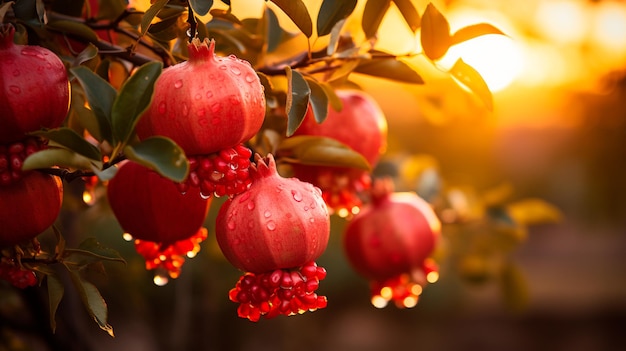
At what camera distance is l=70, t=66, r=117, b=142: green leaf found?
1.37ft

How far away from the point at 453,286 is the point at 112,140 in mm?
2632

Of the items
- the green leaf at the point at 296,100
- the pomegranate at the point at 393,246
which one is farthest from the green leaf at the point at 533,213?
the green leaf at the point at 296,100

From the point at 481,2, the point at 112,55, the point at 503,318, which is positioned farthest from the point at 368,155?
the point at 503,318

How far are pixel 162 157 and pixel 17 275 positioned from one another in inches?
7.5

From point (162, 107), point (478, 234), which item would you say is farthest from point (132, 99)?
point (478, 234)

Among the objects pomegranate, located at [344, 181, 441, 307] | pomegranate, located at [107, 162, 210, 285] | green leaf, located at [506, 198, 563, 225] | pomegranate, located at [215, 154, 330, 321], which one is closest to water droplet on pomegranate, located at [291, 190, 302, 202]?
pomegranate, located at [215, 154, 330, 321]

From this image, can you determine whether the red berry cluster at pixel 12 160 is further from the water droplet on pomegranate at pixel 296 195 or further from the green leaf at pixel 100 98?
the water droplet on pomegranate at pixel 296 195

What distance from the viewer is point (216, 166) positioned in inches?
17.2

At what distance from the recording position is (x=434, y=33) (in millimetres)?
546

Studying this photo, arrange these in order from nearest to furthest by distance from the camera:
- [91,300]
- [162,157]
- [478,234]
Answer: [162,157] < [91,300] < [478,234]

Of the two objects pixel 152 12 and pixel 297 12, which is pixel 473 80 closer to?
pixel 297 12

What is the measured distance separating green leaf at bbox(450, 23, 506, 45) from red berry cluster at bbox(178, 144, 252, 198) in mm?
214

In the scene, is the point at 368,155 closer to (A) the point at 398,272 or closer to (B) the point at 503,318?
(A) the point at 398,272

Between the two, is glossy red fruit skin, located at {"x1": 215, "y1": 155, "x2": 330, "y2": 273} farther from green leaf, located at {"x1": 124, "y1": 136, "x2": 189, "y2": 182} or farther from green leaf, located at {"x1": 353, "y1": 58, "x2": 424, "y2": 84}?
green leaf, located at {"x1": 353, "y1": 58, "x2": 424, "y2": 84}
